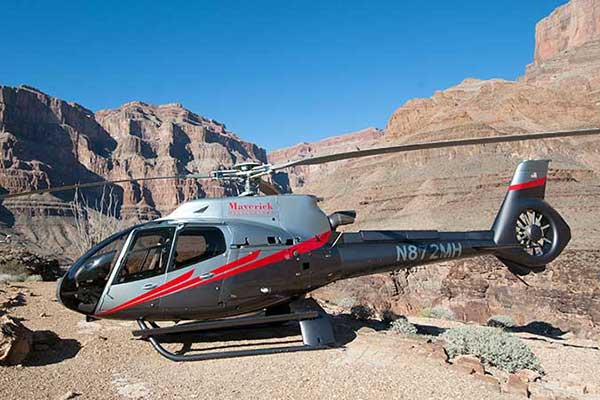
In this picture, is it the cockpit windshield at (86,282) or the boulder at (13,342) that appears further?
the cockpit windshield at (86,282)

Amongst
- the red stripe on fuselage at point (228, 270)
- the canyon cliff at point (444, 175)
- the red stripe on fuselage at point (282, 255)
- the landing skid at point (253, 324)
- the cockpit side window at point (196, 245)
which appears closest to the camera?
the landing skid at point (253, 324)

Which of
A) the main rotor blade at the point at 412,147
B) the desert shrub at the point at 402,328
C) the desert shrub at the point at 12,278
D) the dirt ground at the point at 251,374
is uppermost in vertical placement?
the main rotor blade at the point at 412,147

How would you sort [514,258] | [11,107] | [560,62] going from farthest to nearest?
[11,107]
[560,62]
[514,258]

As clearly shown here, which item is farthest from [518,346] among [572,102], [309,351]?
[572,102]

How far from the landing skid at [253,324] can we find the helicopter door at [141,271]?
33 centimetres

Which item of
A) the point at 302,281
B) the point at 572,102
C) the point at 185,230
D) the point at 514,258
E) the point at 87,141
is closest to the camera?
the point at 185,230

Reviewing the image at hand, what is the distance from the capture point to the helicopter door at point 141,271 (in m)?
6.67

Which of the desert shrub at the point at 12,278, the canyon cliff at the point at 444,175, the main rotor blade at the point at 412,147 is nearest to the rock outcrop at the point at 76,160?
the canyon cliff at the point at 444,175

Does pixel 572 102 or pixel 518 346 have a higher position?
pixel 572 102

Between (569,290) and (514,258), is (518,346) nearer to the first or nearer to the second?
(514,258)

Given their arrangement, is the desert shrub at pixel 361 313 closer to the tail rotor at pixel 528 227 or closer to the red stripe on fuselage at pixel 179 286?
the tail rotor at pixel 528 227

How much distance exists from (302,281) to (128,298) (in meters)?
2.86

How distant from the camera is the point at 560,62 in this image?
10431cm

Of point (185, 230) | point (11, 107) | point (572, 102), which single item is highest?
point (11, 107)
